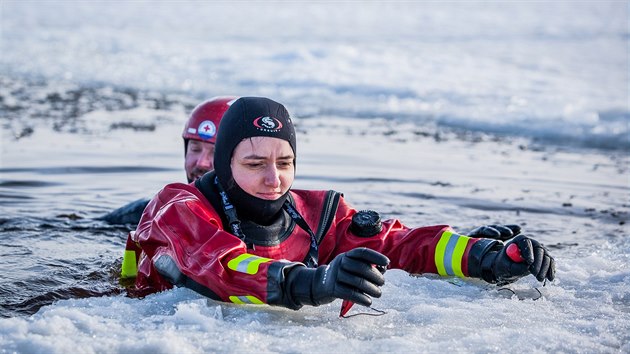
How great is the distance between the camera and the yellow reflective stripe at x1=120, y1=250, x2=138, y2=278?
542 centimetres

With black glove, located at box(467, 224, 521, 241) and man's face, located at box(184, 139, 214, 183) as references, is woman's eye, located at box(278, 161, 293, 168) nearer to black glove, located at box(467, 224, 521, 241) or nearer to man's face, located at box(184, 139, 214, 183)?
black glove, located at box(467, 224, 521, 241)

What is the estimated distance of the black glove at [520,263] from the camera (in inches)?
184

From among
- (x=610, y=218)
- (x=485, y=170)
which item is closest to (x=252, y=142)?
(x=610, y=218)

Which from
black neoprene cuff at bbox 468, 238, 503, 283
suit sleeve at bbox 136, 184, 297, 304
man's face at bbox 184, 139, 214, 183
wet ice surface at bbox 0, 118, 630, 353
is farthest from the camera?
man's face at bbox 184, 139, 214, 183

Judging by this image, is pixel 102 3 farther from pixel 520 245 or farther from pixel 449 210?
pixel 520 245

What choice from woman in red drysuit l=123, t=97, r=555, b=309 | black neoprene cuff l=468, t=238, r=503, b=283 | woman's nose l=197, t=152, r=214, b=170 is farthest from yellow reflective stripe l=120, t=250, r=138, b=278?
black neoprene cuff l=468, t=238, r=503, b=283

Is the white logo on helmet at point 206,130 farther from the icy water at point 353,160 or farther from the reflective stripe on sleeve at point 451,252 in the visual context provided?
the reflective stripe on sleeve at point 451,252

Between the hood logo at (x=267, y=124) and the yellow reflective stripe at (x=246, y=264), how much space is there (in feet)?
2.46


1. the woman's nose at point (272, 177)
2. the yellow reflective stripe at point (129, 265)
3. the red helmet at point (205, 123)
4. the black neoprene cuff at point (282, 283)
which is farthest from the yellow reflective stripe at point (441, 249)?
the red helmet at point (205, 123)

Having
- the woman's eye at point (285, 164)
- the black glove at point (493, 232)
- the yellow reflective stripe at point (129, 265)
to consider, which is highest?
the woman's eye at point (285, 164)

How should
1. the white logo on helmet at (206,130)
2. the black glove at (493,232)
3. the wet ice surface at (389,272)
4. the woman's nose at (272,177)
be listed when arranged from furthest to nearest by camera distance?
1. the white logo on helmet at (206,130)
2. the black glove at (493,232)
3. the woman's nose at (272,177)
4. the wet ice surface at (389,272)

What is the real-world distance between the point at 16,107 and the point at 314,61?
26.8 feet

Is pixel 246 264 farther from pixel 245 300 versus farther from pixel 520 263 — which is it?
pixel 520 263

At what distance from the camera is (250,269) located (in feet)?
14.0
